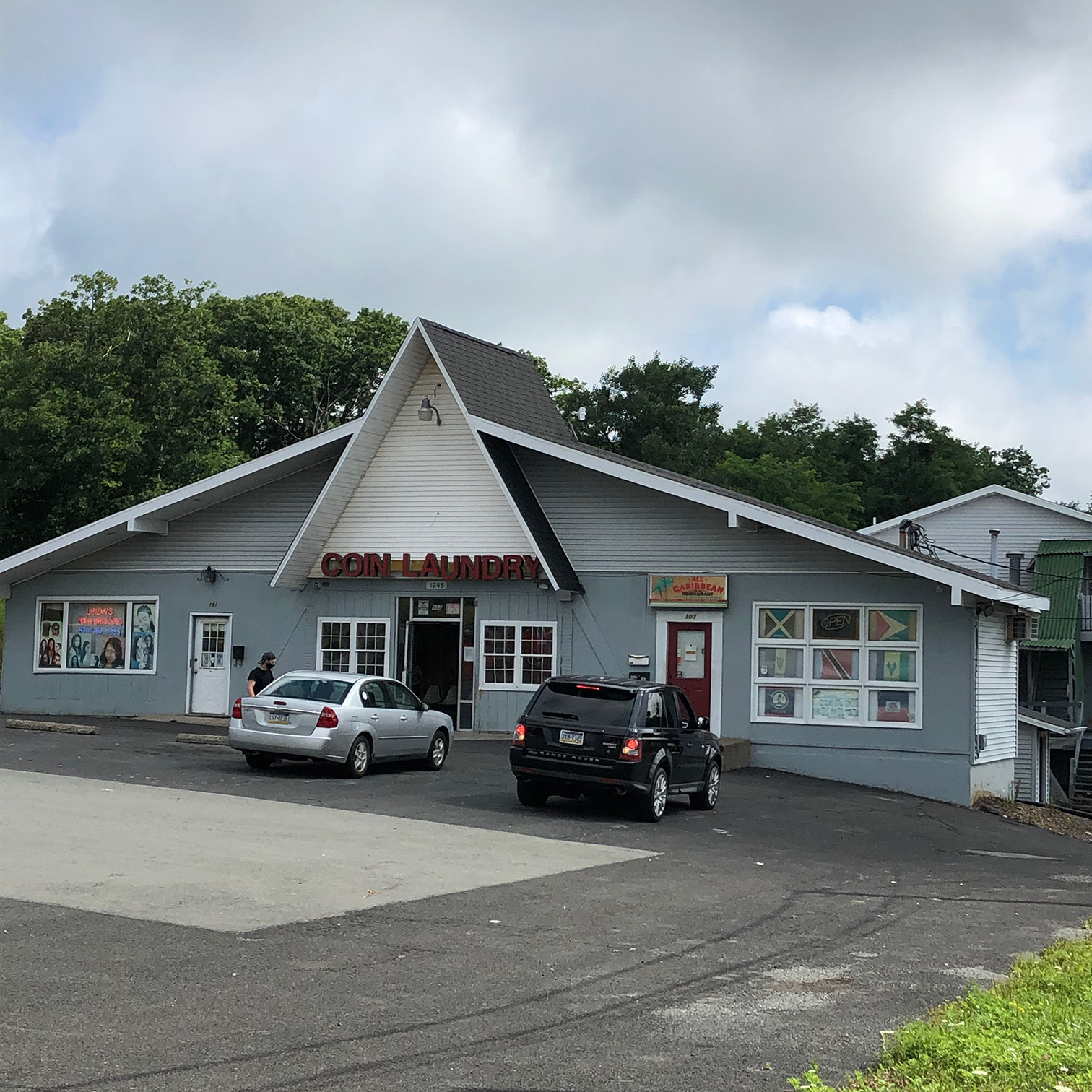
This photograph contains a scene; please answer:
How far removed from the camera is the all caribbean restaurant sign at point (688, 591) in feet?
86.0

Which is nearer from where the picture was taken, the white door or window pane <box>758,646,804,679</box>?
window pane <box>758,646,804,679</box>

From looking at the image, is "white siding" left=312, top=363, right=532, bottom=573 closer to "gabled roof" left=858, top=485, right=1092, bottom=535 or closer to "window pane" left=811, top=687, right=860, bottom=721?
"window pane" left=811, top=687, right=860, bottom=721

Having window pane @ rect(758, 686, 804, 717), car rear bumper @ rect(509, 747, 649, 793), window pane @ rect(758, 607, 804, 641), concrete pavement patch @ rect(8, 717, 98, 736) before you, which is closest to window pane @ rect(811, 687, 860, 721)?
window pane @ rect(758, 686, 804, 717)

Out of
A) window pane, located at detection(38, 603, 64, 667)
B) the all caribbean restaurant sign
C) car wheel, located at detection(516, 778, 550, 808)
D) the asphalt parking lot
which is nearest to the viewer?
the asphalt parking lot

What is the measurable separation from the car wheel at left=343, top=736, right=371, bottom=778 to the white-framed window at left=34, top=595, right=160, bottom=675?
38.3 ft

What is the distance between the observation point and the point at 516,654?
91.3 ft

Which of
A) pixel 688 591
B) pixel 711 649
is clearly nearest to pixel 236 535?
pixel 688 591

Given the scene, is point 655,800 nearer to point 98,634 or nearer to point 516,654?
point 516,654

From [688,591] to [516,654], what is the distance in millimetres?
3724

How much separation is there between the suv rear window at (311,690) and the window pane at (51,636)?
12886 millimetres

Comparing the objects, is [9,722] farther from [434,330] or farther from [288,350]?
[288,350]

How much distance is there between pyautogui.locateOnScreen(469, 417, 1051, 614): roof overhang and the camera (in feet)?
76.8

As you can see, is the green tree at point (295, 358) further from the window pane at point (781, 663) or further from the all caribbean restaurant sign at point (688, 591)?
the window pane at point (781, 663)

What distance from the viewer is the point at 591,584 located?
27312 mm
